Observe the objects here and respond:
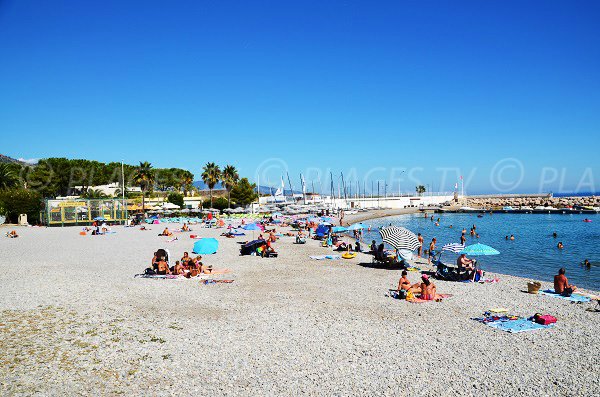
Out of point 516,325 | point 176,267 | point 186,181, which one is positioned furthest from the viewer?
point 186,181

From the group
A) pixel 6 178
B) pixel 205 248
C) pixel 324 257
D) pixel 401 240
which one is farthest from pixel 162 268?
pixel 6 178

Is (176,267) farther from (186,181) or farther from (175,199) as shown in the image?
(186,181)

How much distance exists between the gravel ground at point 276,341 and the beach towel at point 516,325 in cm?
30

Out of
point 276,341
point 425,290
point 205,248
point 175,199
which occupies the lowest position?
point 276,341

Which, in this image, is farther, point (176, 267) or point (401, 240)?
point (401, 240)

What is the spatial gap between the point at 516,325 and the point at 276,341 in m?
5.97

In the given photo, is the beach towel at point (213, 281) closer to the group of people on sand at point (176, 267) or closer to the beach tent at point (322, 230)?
the group of people on sand at point (176, 267)

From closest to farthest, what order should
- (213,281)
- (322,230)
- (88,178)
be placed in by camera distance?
(213,281) < (322,230) < (88,178)

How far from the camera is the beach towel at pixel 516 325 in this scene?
33.5 ft

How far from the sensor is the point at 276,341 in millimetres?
9492

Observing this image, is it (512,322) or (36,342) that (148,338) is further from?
(512,322)

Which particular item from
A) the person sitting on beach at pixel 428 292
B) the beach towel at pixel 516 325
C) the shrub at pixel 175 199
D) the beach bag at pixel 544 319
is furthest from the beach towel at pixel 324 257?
the shrub at pixel 175 199

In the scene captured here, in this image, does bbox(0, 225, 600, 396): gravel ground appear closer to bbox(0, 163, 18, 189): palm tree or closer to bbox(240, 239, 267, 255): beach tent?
bbox(240, 239, 267, 255): beach tent

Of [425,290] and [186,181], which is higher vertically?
[186,181]
